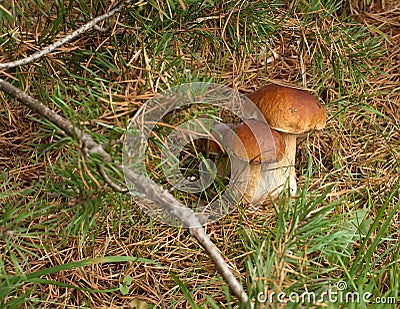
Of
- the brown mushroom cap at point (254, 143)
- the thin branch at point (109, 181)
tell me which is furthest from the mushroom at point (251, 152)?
the thin branch at point (109, 181)

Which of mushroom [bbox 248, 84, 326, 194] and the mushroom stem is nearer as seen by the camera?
mushroom [bbox 248, 84, 326, 194]

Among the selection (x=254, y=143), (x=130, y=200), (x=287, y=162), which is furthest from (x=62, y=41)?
(x=287, y=162)

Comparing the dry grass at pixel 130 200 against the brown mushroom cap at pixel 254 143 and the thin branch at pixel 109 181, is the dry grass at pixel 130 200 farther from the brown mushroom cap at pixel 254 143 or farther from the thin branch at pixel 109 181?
the brown mushroom cap at pixel 254 143

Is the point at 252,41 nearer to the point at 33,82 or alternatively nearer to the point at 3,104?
the point at 33,82

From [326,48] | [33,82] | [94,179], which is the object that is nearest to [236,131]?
[326,48]

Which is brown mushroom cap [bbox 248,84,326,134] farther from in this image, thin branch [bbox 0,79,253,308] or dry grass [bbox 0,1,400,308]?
thin branch [bbox 0,79,253,308]

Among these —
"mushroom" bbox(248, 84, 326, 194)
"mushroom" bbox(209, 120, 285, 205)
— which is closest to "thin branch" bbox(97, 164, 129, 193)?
"mushroom" bbox(209, 120, 285, 205)

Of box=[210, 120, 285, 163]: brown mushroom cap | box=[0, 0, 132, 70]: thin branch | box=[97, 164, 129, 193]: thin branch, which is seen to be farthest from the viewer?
box=[210, 120, 285, 163]: brown mushroom cap
